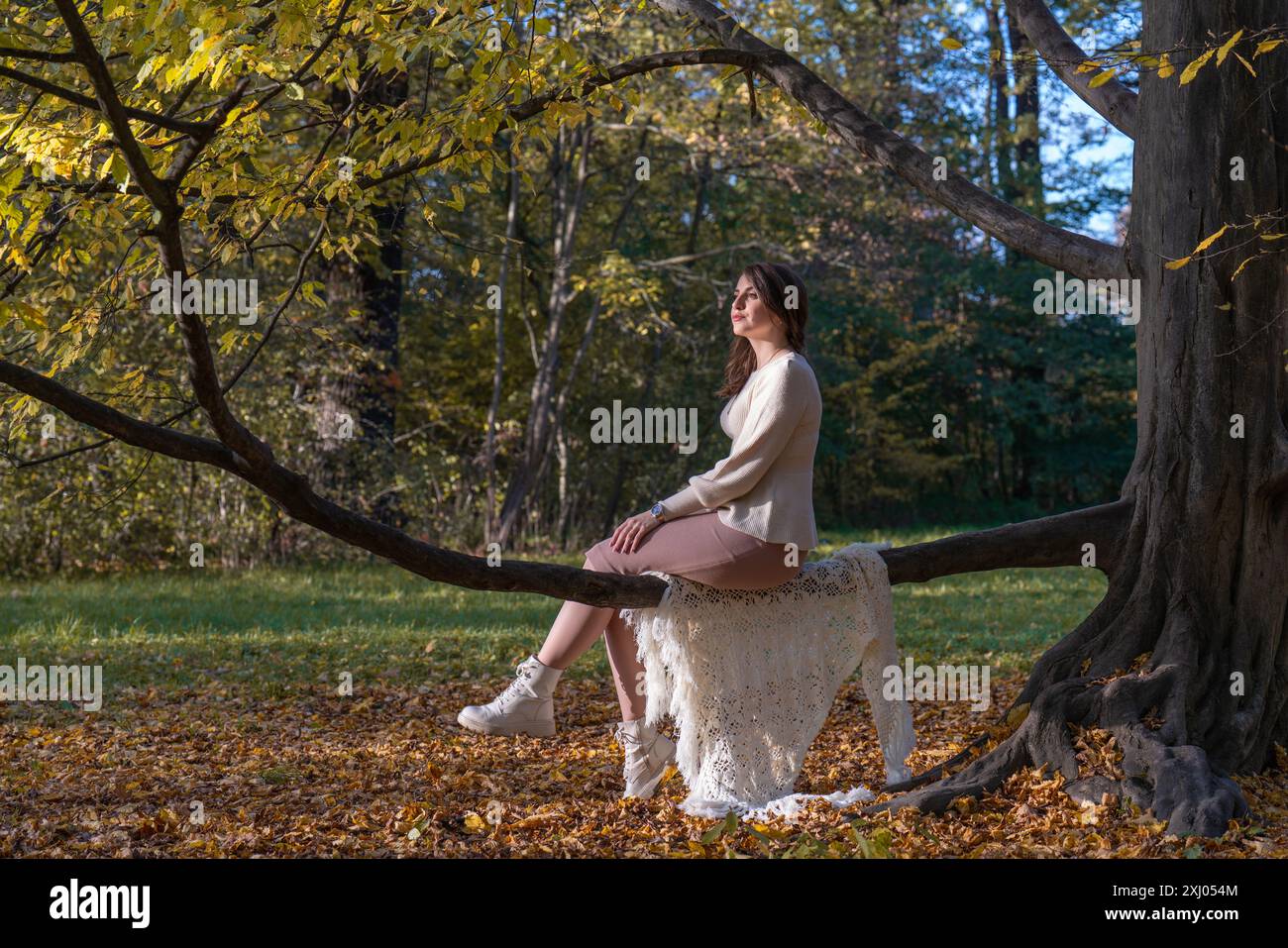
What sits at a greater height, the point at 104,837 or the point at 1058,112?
the point at 1058,112

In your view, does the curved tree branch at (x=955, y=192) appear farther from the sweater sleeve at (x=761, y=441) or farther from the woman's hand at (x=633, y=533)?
the woman's hand at (x=633, y=533)

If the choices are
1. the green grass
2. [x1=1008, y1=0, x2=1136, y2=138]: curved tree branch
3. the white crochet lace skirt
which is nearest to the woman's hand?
the white crochet lace skirt

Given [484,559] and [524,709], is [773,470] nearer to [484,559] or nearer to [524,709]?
[484,559]

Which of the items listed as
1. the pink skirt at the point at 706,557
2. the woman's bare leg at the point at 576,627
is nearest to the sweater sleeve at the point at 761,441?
the pink skirt at the point at 706,557

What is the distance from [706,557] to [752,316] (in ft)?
2.88

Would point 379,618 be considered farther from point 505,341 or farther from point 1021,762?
point 505,341

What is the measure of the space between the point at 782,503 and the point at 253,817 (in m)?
2.15

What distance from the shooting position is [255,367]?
513 inches

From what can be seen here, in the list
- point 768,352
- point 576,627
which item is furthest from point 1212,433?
point 576,627

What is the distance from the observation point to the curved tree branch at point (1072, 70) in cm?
590

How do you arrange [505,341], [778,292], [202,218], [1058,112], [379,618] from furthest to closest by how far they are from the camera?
[1058,112], [505,341], [379,618], [202,218], [778,292]

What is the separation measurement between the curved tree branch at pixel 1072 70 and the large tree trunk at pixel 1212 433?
0.56 metres

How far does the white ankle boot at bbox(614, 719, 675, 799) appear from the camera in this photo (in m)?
5.03

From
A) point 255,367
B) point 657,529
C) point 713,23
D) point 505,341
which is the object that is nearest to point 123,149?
point 657,529
